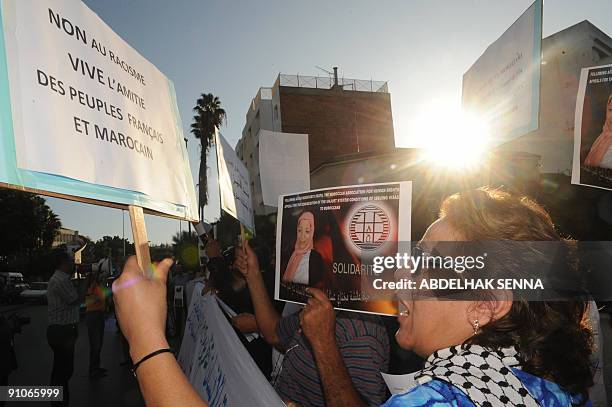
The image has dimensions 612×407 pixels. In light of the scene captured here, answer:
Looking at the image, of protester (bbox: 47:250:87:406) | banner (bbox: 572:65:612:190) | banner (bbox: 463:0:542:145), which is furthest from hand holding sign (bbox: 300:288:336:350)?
protester (bbox: 47:250:87:406)

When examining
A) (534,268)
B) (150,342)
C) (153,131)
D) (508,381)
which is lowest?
(508,381)

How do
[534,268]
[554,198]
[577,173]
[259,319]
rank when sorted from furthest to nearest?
1. [554,198]
2. [259,319]
3. [577,173]
4. [534,268]

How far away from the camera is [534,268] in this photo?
129 centimetres

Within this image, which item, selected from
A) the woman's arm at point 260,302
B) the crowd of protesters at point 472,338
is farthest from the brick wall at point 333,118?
the crowd of protesters at point 472,338

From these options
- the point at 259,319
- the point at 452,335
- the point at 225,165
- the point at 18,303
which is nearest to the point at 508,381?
the point at 452,335

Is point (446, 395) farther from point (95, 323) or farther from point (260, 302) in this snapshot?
point (95, 323)

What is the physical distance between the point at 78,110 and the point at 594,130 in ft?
9.22

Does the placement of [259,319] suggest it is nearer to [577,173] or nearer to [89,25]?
[89,25]

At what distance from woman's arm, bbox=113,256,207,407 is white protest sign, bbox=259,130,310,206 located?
2.70 meters

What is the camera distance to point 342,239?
1.88 m

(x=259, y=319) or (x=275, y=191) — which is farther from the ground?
(x=275, y=191)

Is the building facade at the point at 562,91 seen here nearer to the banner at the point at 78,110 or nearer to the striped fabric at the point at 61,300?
the striped fabric at the point at 61,300

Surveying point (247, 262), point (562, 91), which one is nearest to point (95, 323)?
point (247, 262)

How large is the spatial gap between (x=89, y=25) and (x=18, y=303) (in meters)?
31.0
